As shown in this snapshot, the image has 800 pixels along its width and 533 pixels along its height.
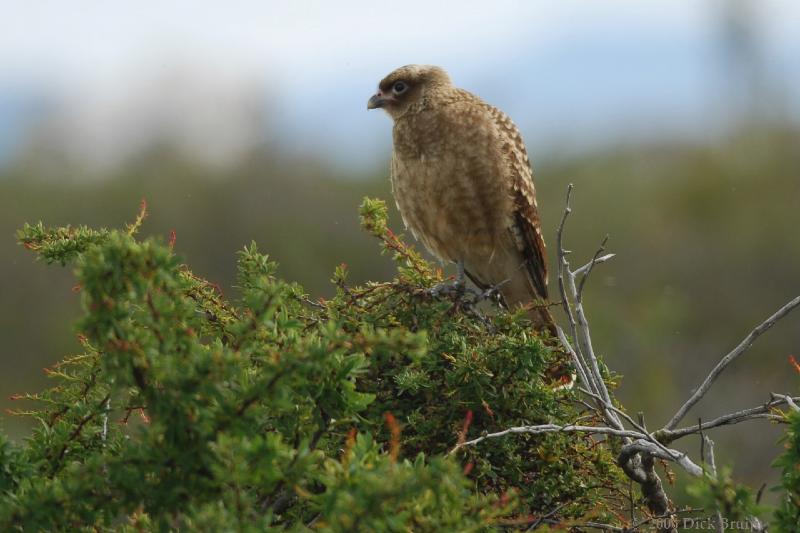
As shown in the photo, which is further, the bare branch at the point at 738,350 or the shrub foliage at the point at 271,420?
the bare branch at the point at 738,350

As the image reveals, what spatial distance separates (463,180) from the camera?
492 centimetres

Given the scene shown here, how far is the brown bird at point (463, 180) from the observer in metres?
4.94

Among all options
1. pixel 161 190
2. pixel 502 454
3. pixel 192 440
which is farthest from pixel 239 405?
pixel 161 190

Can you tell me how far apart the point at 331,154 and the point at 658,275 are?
983cm

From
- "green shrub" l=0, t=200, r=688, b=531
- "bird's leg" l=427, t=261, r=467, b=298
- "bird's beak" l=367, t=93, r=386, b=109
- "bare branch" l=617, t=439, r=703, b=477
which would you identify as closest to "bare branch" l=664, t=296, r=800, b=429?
"bare branch" l=617, t=439, r=703, b=477

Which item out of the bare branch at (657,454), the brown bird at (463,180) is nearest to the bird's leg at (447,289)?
the bare branch at (657,454)

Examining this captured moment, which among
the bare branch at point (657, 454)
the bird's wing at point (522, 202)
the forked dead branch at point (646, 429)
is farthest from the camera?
the bird's wing at point (522, 202)

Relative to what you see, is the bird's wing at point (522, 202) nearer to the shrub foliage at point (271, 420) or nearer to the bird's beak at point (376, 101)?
the bird's beak at point (376, 101)

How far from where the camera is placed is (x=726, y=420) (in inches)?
111

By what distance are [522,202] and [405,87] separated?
2.89ft

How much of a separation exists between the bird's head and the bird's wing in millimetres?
345

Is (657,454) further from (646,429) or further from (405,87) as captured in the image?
(405,87)

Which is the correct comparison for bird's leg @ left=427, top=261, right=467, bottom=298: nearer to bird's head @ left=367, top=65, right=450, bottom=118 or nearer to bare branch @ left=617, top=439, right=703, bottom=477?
bare branch @ left=617, top=439, right=703, bottom=477

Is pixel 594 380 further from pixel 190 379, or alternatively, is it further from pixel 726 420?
pixel 190 379
